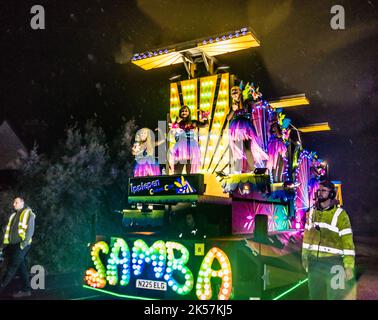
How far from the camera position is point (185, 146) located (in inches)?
430

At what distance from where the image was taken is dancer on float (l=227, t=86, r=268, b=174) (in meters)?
11.2

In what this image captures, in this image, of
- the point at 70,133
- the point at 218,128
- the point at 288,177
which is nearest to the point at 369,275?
the point at 288,177

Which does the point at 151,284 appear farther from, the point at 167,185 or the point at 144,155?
the point at 144,155

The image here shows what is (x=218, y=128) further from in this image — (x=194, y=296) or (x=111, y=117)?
(x=111, y=117)

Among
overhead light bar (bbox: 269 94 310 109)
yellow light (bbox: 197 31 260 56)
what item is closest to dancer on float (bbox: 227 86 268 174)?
yellow light (bbox: 197 31 260 56)

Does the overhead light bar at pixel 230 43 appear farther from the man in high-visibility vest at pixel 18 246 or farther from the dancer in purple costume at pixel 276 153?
the man in high-visibility vest at pixel 18 246

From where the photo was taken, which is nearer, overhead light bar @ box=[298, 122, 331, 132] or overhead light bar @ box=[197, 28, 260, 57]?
overhead light bar @ box=[197, 28, 260, 57]

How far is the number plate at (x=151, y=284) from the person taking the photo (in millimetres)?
7367

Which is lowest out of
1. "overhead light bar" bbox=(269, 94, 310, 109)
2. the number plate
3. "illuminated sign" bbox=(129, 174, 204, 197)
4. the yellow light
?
the number plate

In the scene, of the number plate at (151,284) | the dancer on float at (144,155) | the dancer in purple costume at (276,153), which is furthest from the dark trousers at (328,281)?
the dancer in purple costume at (276,153)

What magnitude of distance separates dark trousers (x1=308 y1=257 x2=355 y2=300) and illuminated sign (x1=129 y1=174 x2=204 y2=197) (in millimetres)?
3166

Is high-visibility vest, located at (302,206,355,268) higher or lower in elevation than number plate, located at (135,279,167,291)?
higher

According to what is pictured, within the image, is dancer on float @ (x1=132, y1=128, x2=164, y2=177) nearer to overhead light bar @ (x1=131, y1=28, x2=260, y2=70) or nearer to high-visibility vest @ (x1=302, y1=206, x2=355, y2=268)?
overhead light bar @ (x1=131, y1=28, x2=260, y2=70)
